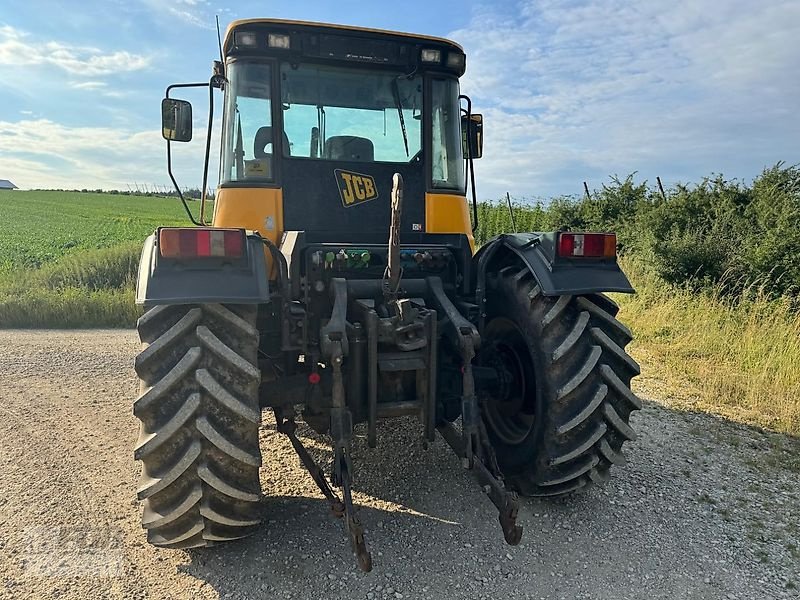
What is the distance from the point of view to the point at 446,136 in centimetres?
406

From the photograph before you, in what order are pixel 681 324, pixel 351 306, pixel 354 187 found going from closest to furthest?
pixel 351 306 → pixel 354 187 → pixel 681 324

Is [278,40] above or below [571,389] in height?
above

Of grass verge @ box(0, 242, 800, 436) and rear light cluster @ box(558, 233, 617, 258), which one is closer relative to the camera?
rear light cluster @ box(558, 233, 617, 258)

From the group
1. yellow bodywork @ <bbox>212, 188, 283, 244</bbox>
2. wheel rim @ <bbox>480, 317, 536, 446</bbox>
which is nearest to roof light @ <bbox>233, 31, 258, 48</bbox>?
yellow bodywork @ <bbox>212, 188, 283, 244</bbox>

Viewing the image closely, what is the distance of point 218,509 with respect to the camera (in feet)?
8.97

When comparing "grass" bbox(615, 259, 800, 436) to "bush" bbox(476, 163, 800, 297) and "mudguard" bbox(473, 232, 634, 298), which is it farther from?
"mudguard" bbox(473, 232, 634, 298)

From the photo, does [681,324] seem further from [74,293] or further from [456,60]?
[74,293]

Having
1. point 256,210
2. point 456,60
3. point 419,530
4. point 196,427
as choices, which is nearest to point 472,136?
point 456,60

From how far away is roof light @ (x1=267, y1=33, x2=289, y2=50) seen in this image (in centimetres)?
350

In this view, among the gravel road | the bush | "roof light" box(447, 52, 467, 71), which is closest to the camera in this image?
the gravel road

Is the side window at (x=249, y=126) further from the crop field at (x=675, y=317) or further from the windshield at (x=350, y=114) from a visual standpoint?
the crop field at (x=675, y=317)

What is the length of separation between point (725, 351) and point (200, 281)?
619 cm

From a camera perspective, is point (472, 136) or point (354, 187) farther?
point (472, 136)

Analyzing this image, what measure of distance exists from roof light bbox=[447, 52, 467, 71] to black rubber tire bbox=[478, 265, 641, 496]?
154cm
